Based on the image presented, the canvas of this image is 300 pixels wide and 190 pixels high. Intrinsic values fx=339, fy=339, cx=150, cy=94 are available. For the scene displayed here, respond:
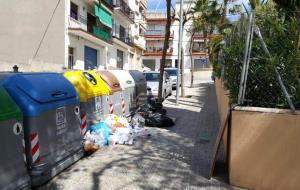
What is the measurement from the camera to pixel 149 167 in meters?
5.40

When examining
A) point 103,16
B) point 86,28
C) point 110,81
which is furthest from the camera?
point 103,16

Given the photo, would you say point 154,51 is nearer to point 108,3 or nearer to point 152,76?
point 108,3

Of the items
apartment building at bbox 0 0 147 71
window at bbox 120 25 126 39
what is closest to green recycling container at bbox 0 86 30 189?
apartment building at bbox 0 0 147 71

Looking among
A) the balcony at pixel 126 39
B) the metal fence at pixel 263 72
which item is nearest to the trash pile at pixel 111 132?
the metal fence at pixel 263 72

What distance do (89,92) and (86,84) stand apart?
17 cm

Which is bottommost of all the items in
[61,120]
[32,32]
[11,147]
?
[11,147]

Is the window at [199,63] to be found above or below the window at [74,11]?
below

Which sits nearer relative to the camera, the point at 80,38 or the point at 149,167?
the point at 149,167

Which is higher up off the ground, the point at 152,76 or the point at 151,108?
A: the point at 152,76

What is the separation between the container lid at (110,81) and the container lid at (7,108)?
4.13 metres

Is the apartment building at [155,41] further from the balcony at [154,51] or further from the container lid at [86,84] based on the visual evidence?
the container lid at [86,84]

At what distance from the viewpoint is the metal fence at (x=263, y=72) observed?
15.2ft

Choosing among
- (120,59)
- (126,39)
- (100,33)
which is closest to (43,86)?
(100,33)

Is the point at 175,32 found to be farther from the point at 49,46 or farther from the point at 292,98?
the point at 292,98
